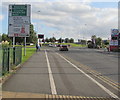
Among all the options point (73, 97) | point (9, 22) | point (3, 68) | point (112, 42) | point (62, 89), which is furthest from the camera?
point (112, 42)

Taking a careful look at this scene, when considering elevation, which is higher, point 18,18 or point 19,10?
point 19,10

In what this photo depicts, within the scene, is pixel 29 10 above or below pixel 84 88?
above

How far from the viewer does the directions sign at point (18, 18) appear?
946 inches

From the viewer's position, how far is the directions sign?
2403cm

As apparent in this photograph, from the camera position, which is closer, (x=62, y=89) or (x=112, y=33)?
(x=62, y=89)

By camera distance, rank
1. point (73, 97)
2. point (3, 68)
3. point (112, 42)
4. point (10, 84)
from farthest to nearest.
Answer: point (112, 42), point (3, 68), point (10, 84), point (73, 97)

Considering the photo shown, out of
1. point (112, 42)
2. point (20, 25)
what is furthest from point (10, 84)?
point (112, 42)

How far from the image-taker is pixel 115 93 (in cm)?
698

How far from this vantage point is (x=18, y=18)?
79.6 ft

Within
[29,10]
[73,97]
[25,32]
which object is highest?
[29,10]

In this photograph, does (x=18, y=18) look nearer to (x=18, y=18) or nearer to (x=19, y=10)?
(x=18, y=18)

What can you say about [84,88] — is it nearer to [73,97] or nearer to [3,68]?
[73,97]

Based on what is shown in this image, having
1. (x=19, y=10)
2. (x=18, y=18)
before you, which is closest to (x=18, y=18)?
(x=18, y=18)

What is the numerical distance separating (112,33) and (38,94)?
153ft
